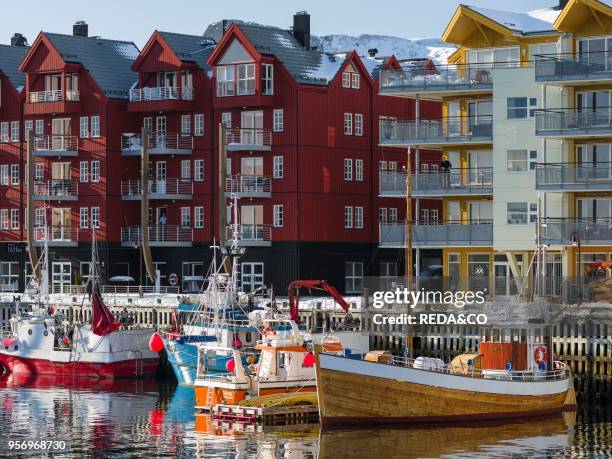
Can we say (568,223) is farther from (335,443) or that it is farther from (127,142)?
(127,142)

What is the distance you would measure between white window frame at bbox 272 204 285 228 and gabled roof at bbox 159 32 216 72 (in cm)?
1009

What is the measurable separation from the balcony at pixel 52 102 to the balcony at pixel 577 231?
3707 centimetres

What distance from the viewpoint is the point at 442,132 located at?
8656 cm

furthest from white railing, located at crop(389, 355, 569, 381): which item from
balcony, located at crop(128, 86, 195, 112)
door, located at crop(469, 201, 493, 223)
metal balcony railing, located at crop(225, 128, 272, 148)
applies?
balcony, located at crop(128, 86, 195, 112)

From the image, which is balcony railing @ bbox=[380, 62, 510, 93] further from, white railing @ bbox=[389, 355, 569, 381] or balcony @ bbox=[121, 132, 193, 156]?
white railing @ bbox=[389, 355, 569, 381]

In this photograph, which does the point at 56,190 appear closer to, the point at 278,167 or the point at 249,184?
the point at 249,184

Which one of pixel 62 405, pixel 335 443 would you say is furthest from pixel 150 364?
pixel 335 443

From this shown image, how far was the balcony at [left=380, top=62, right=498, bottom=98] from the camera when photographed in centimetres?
8550

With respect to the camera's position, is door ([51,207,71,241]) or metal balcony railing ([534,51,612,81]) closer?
metal balcony railing ([534,51,612,81])

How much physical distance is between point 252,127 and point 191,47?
8266 millimetres

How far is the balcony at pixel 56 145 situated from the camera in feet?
351

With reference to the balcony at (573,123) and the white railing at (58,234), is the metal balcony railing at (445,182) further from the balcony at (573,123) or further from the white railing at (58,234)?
the white railing at (58,234)

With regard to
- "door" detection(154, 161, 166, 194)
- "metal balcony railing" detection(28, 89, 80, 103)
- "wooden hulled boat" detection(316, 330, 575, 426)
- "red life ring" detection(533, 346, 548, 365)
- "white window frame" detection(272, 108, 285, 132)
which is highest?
"metal balcony railing" detection(28, 89, 80, 103)

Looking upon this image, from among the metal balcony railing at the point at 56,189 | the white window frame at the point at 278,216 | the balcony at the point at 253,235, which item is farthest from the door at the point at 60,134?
the white window frame at the point at 278,216
